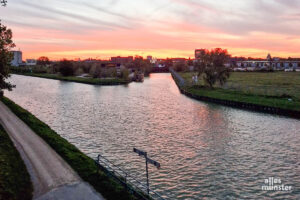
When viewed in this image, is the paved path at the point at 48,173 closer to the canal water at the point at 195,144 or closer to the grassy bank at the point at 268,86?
the canal water at the point at 195,144

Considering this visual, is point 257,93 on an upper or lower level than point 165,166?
upper

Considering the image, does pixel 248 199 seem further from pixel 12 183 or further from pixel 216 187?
pixel 12 183

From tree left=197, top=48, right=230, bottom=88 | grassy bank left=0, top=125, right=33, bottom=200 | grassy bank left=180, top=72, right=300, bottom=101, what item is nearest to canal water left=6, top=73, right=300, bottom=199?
grassy bank left=0, top=125, right=33, bottom=200

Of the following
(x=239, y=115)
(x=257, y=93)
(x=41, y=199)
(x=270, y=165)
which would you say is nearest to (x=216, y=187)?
(x=270, y=165)

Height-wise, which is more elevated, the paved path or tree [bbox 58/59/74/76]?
tree [bbox 58/59/74/76]

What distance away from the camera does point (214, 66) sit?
2968 inches

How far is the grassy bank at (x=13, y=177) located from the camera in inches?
602

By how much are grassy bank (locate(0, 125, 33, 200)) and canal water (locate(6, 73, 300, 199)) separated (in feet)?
23.3

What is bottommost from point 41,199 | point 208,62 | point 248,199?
point 248,199

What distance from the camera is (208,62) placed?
254ft

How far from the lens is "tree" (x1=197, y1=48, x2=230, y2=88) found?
74.1 m

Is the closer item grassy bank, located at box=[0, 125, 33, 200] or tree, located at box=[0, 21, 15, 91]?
grassy bank, located at box=[0, 125, 33, 200]

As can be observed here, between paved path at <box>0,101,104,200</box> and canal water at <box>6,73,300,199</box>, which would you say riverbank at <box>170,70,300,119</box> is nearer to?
canal water at <box>6,73,300,199</box>

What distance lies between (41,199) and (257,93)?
172 feet
